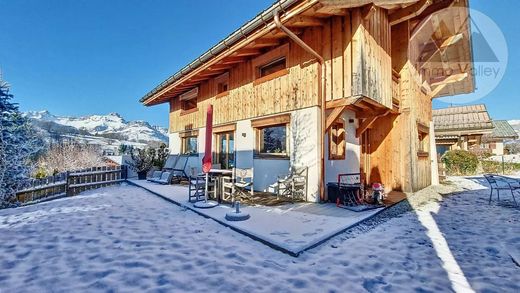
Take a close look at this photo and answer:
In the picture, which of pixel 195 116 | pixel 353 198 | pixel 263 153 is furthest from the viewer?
pixel 195 116

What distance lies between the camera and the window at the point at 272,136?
7.33m

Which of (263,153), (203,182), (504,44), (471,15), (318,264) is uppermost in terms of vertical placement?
(471,15)

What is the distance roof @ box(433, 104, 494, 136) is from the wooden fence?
20.8 meters

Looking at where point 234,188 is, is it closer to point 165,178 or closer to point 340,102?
point 340,102

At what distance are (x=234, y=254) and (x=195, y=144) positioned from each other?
9.34 m

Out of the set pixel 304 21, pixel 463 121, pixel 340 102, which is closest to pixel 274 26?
pixel 304 21

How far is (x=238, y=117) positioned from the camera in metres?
8.95

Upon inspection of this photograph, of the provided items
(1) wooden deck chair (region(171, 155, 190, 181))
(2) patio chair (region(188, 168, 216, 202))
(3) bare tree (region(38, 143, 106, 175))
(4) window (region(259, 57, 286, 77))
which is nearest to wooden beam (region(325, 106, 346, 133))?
(4) window (region(259, 57, 286, 77))

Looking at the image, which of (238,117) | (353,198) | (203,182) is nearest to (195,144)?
(238,117)

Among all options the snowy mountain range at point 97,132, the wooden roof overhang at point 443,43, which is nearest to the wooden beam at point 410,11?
the wooden roof overhang at point 443,43

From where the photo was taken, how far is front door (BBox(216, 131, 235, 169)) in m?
9.60

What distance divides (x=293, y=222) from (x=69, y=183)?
852 centimetres

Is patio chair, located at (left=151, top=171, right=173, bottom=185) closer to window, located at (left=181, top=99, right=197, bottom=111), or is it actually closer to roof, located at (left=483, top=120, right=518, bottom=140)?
window, located at (left=181, top=99, right=197, bottom=111)

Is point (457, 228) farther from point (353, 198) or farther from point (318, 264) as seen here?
point (318, 264)
